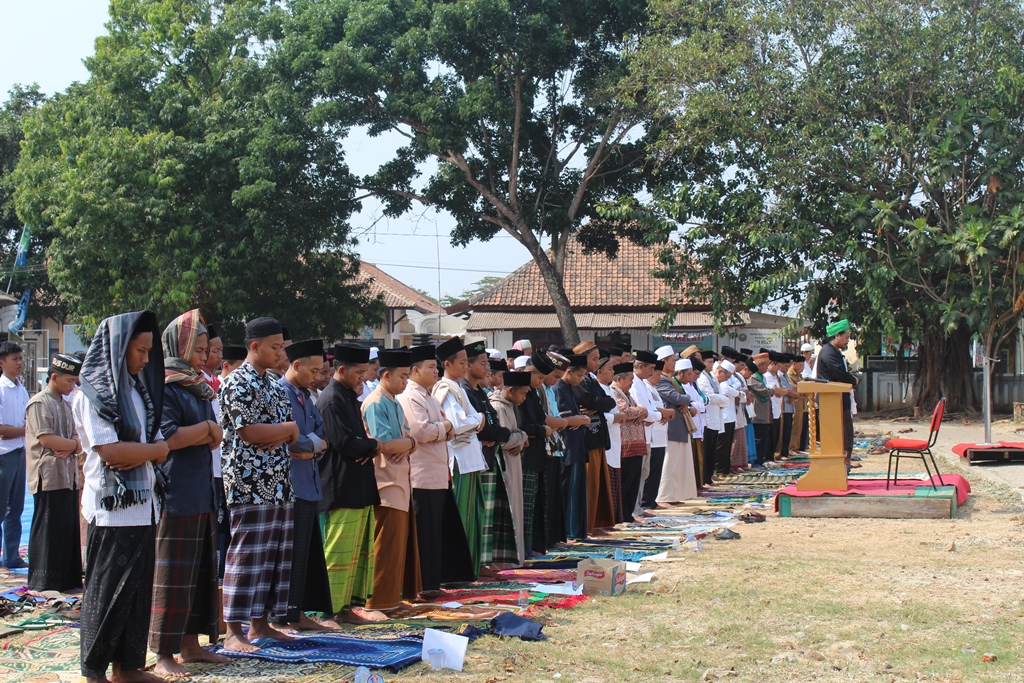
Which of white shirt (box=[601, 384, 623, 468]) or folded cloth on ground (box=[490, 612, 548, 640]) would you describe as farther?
white shirt (box=[601, 384, 623, 468])

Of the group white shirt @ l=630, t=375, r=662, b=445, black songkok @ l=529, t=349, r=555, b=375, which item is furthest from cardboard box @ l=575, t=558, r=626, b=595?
white shirt @ l=630, t=375, r=662, b=445

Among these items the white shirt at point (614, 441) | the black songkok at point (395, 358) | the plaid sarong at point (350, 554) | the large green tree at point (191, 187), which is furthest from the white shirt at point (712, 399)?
the large green tree at point (191, 187)

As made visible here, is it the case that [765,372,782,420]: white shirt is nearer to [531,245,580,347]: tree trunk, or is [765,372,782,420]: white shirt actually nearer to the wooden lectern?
the wooden lectern

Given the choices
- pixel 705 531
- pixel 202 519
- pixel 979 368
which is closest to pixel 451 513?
pixel 202 519

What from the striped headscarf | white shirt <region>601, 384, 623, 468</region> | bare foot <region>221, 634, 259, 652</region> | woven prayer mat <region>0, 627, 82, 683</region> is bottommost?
woven prayer mat <region>0, 627, 82, 683</region>

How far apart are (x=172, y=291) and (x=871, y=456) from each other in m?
16.3

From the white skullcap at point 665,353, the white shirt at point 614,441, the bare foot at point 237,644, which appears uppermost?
the white skullcap at point 665,353

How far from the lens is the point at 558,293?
2700 cm

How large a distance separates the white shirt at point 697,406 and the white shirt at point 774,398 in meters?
3.68

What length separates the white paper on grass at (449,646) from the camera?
525 centimetres

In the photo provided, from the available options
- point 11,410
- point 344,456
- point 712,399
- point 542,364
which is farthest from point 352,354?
point 712,399

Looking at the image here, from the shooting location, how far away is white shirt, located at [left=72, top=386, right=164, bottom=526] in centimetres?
473

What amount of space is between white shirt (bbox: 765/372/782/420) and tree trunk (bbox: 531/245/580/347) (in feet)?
30.4

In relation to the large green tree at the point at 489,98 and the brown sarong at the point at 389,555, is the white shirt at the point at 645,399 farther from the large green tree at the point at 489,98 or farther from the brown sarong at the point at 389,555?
the large green tree at the point at 489,98
